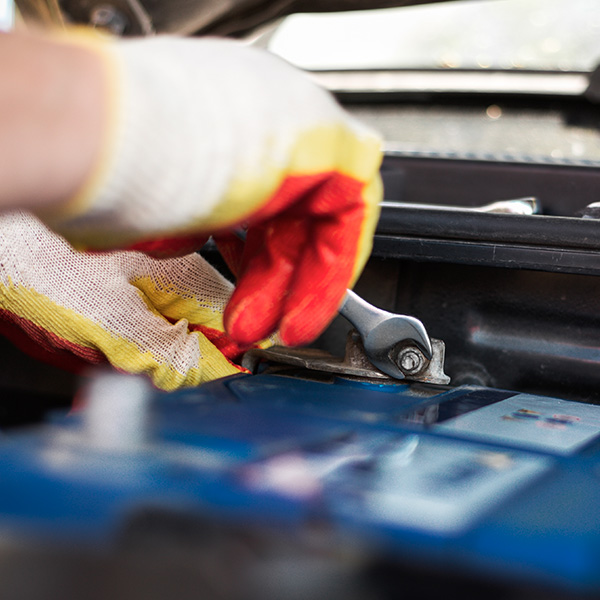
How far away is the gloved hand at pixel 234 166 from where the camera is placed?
19.8 inches

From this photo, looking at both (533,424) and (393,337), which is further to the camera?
(393,337)

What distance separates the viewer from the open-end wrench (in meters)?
0.88

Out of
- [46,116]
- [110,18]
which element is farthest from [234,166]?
[110,18]

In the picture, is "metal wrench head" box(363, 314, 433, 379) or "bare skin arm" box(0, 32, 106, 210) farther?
"metal wrench head" box(363, 314, 433, 379)

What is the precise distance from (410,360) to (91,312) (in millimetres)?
412

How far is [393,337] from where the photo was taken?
34.6 inches

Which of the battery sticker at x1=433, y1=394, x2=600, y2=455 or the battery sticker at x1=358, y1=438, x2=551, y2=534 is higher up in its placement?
the battery sticker at x1=433, y1=394, x2=600, y2=455

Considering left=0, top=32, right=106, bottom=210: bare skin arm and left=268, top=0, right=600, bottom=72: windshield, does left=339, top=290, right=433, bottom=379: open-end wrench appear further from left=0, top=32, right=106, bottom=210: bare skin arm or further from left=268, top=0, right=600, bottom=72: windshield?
left=268, top=0, right=600, bottom=72: windshield

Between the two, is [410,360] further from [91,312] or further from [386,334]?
[91,312]

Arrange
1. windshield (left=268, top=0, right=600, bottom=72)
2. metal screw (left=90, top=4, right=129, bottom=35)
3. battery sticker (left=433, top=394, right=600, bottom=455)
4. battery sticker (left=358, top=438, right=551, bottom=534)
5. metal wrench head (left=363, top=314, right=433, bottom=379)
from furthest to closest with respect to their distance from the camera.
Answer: windshield (left=268, top=0, right=600, bottom=72) → metal screw (left=90, top=4, right=129, bottom=35) → metal wrench head (left=363, top=314, right=433, bottom=379) → battery sticker (left=433, top=394, right=600, bottom=455) → battery sticker (left=358, top=438, right=551, bottom=534)

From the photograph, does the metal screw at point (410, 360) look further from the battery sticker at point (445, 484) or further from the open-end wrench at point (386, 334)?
the battery sticker at point (445, 484)

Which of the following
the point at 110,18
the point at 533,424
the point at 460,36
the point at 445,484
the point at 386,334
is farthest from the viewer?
the point at 460,36

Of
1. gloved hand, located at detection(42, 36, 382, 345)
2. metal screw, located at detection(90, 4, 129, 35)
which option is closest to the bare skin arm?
gloved hand, located at detection(42, 36, 382, 345)

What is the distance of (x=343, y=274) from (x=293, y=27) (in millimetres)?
1340
